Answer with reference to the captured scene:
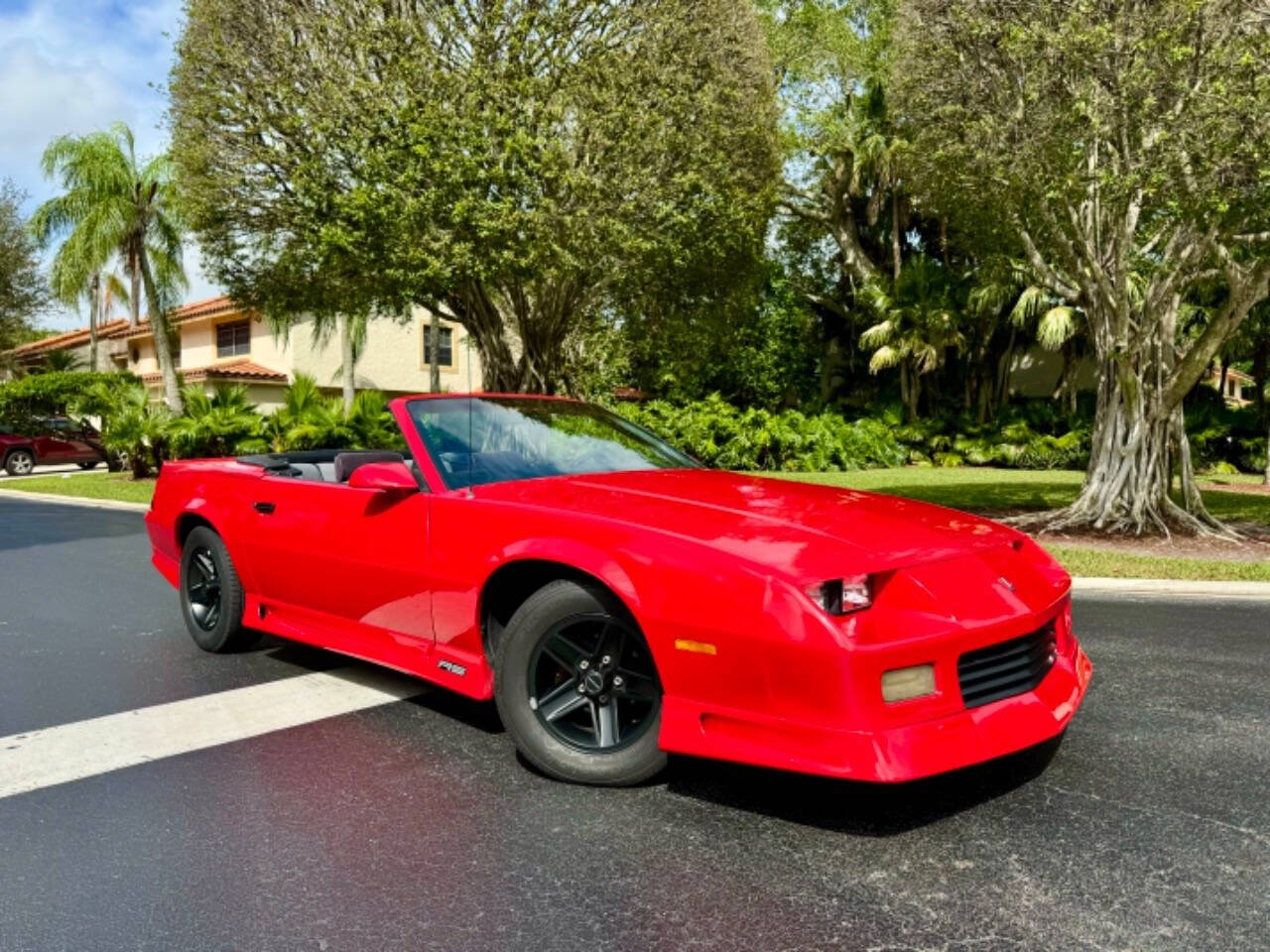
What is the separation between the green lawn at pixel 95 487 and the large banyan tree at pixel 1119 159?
13.8 metres

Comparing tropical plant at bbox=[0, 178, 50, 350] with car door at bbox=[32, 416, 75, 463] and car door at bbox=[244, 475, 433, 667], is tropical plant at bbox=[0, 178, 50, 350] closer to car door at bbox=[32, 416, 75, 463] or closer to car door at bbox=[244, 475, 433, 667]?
car door at bbox=[32, 416, 75, 463]

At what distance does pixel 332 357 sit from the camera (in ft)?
124

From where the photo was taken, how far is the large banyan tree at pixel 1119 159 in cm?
970

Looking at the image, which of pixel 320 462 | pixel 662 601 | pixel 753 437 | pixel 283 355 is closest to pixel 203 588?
pixel 320 462

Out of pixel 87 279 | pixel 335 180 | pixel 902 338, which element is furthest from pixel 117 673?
pixel 87 279

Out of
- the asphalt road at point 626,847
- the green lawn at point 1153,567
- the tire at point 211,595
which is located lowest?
the green lawn at point 1153,567

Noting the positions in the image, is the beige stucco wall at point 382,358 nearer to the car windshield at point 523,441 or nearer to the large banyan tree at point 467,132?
the large banyan tree at point 467,132

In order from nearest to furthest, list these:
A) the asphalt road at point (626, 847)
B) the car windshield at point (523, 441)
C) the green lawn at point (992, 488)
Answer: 1. the asphalt road at point (626, 847)
2. the car windshield at point (523, 441)
3. the green lawn at point (992, 488)

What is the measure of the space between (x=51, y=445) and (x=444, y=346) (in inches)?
554

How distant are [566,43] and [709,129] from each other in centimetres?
282

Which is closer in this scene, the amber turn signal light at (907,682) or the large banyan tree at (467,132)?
the amber turn signal light at (907,682)

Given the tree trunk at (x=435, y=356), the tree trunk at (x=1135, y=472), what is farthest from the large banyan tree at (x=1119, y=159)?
the tree trunk at (x=435, y=356)

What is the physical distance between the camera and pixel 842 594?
3258 millimetres

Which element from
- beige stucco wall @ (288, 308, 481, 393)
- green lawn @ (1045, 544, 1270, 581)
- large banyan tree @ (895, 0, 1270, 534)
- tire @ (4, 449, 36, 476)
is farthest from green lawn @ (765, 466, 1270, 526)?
tire @ (4, 449, 36, 476)
